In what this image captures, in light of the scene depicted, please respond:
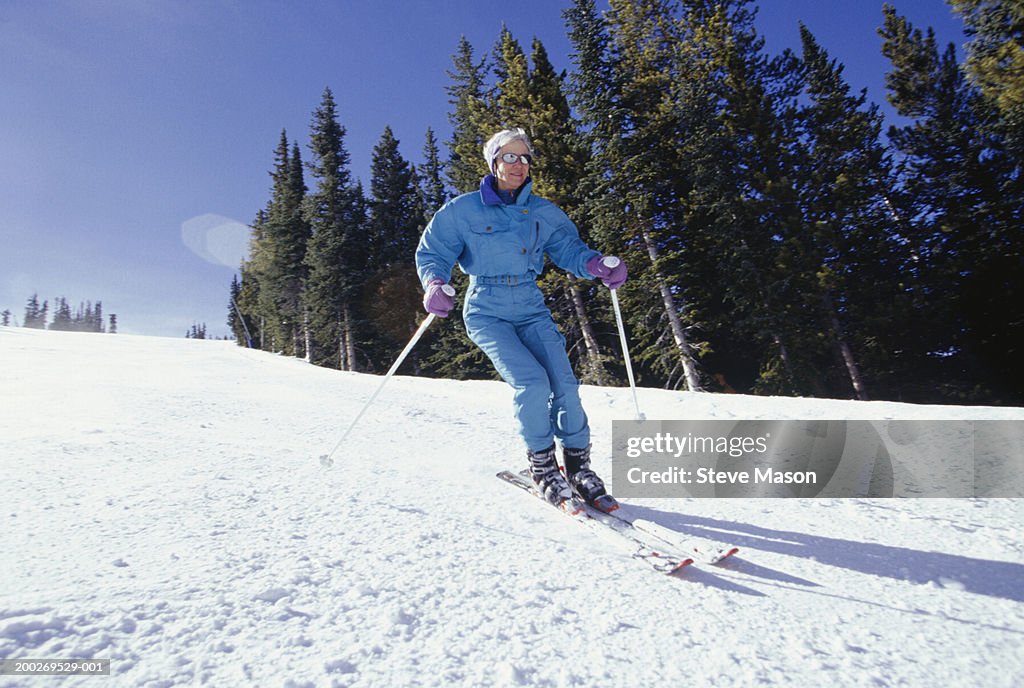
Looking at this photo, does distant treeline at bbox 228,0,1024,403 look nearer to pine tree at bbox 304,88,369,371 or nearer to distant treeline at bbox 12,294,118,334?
pine tree at bbox 304,88,369,371

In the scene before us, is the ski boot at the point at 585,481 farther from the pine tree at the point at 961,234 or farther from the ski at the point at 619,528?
the pine tree at the point at 961,234

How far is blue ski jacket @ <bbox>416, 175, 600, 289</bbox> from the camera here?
3244 millimetres

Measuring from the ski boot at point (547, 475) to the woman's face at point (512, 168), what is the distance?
192 cm

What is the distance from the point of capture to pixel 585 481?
287 cm

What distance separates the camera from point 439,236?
133 inches

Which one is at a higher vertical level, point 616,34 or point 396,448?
point 616,34

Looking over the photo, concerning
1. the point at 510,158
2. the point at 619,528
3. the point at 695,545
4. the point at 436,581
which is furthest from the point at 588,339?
the point at 436,581

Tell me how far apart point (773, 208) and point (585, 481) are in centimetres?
1634

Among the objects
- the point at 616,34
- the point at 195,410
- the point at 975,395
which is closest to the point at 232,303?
the point at 616,34

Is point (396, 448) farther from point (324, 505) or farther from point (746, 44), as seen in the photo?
point (746, 44)

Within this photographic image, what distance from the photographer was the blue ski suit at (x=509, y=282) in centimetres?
305

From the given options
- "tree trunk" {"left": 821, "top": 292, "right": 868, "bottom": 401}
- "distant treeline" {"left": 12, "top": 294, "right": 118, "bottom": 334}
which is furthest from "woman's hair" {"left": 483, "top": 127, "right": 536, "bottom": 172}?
"distant treeline" {"left": 12, "top": 294, "right": 118, "bottom": 334}

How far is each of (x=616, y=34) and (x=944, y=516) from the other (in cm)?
1853

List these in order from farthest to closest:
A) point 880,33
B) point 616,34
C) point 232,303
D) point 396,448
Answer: point 232,303, point 880,33, point 616,34, point 396,448
